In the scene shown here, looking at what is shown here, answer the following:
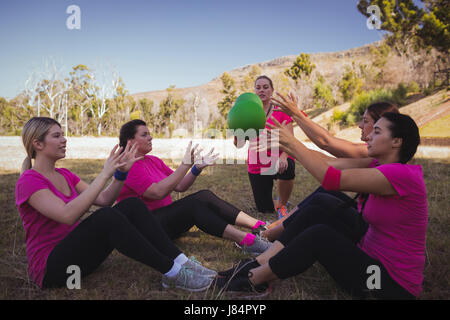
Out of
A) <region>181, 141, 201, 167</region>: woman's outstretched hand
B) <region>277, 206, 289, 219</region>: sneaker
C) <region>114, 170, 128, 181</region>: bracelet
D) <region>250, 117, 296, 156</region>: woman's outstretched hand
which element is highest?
<region>250, 117, 296, 156</region>: woman's outstretched hand

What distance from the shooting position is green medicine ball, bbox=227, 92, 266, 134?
3293 millimetres

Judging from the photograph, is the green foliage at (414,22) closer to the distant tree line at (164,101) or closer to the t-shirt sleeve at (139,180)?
the distant tree line at (164,101)

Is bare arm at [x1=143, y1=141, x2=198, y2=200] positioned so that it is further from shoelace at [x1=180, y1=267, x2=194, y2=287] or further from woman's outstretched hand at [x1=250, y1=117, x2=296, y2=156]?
woman's outstretched hand at [x1=250, y1=117, x2=296, y2=156]

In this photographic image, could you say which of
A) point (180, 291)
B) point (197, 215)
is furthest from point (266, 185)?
point (180, 291)

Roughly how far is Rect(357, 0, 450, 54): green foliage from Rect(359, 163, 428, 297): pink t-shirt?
78.8 ft

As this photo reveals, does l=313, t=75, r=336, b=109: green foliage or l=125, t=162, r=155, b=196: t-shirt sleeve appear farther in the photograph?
l=313, t=75, r=336, b=109: green foliage

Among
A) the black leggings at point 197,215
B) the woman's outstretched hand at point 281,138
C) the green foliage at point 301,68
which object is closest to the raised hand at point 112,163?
the black leggings at point 197,215

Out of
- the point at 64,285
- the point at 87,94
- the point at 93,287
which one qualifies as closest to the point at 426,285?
the point at 93,287

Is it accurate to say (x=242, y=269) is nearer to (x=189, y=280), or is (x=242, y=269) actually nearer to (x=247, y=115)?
(x=189, y=280)

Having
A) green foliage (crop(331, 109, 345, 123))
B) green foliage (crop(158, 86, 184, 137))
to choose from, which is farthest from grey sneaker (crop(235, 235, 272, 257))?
green foliage (crop(158, 86, 184, 137))

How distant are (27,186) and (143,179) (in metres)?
1.07

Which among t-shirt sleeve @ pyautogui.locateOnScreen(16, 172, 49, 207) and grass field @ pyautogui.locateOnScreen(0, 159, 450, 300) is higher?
t-shirt sleeve @ pyautogui.locateOnScreen(16, 172, 49, 207)

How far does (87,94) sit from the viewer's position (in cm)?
4209

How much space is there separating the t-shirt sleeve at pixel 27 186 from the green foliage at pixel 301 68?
39.0 meters
